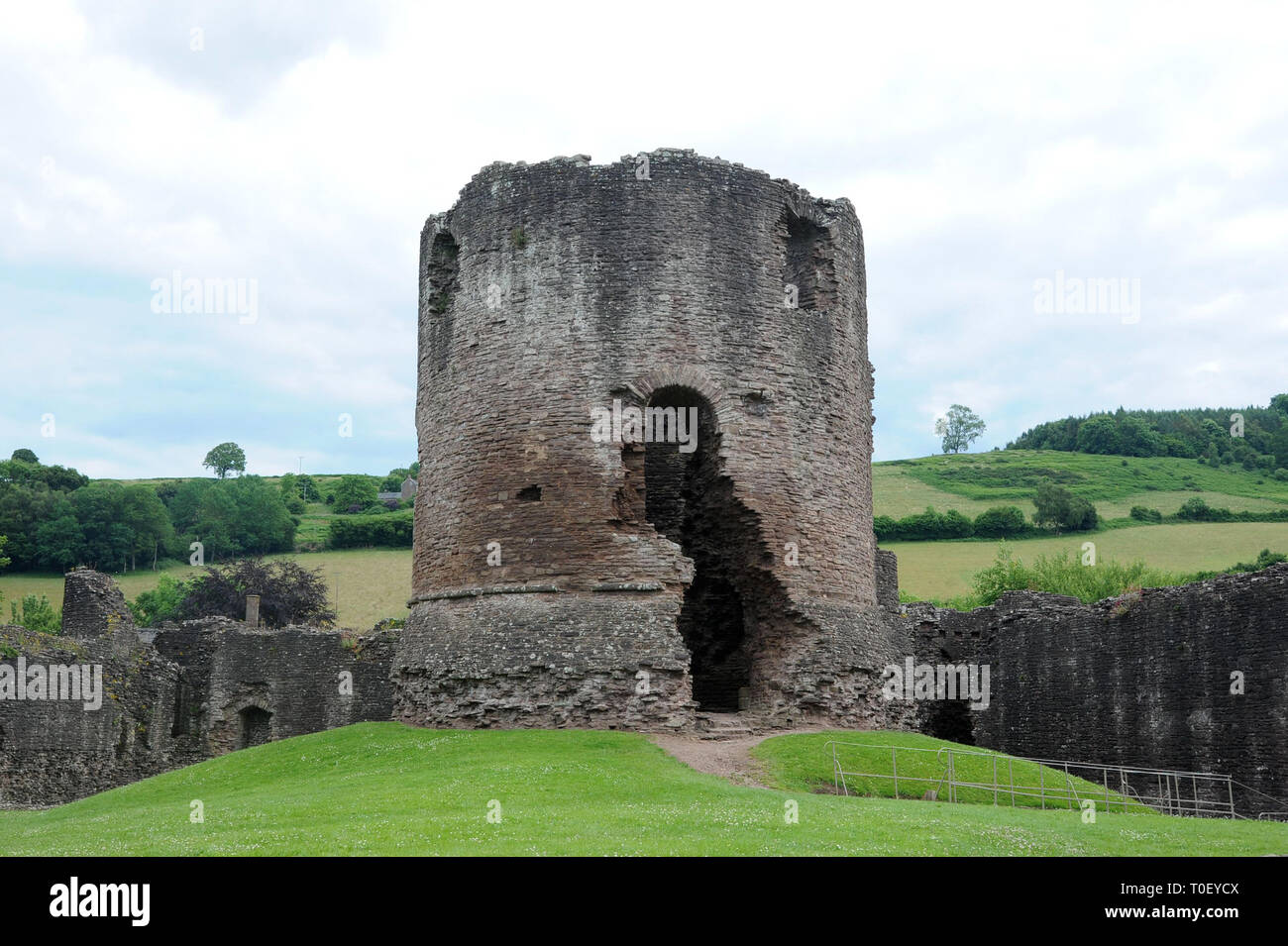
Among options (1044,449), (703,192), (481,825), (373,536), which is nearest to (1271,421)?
(1044,449)

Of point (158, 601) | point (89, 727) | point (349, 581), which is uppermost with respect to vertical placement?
point (349, 581)

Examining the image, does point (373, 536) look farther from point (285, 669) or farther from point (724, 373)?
point (724, 373)

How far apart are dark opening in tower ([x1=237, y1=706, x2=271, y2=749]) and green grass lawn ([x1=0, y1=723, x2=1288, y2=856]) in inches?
380

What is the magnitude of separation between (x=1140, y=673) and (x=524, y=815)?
13.8 meters

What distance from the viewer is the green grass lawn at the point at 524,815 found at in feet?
37.1

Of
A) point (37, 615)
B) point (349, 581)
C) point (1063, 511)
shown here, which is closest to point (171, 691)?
point (37, 615)

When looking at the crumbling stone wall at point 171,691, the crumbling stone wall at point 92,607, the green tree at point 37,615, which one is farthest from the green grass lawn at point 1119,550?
the green tree at point 37,615

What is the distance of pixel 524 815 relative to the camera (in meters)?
13.2

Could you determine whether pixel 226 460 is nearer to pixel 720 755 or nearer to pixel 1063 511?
pixel 1063 511

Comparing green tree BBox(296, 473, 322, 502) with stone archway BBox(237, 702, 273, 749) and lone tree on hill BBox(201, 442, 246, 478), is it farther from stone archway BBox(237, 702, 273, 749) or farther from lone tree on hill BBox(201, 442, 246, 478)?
stone archway BBox(237, 702, 273, 749)

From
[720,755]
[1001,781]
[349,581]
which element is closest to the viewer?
[1001,781]

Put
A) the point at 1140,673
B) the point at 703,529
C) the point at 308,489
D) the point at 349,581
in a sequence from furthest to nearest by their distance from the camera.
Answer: the point at 308,489 < the point at 349,581 < the point at 703,529 < the point at 1140,673

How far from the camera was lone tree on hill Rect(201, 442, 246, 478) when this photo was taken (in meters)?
116
